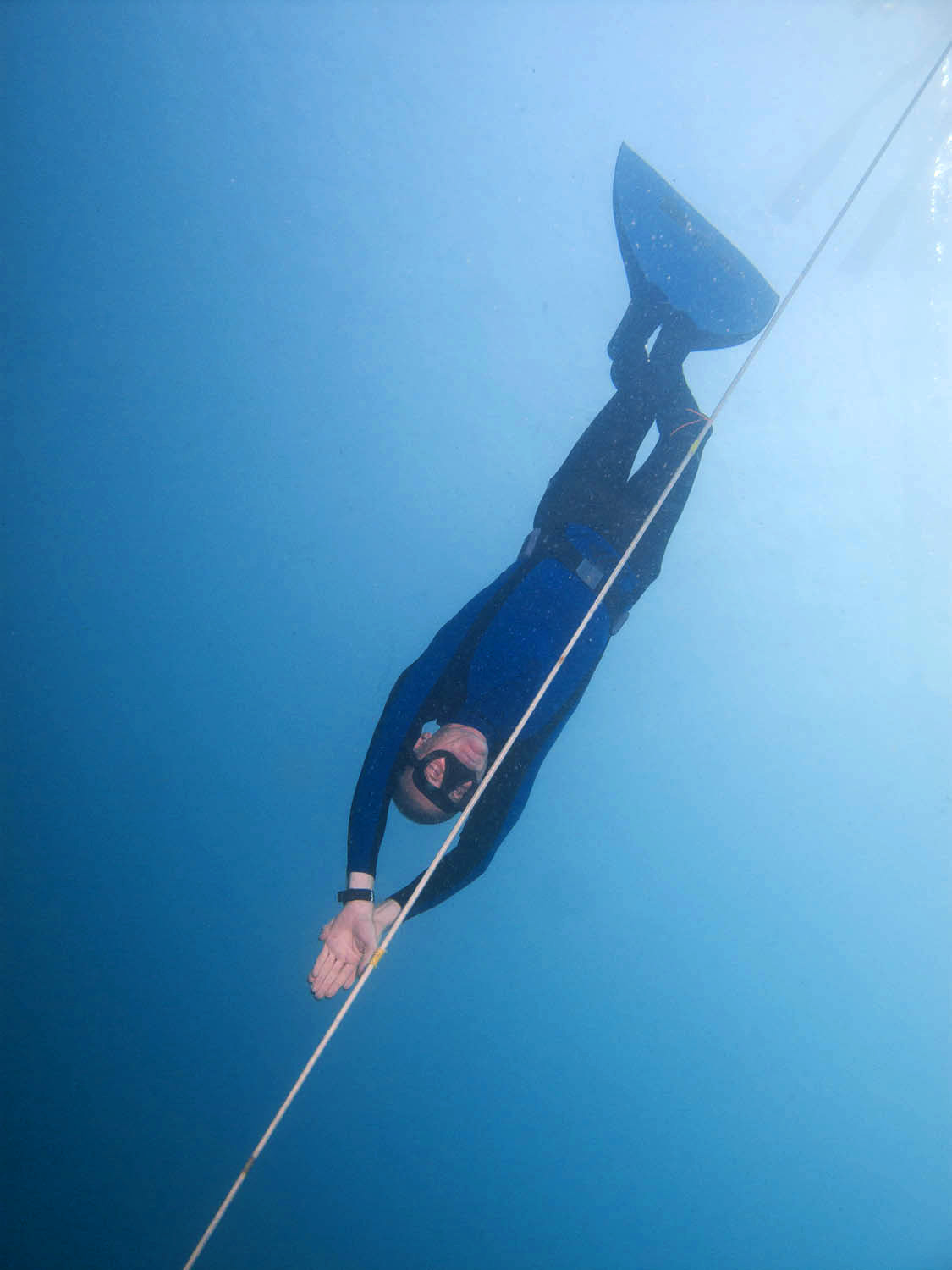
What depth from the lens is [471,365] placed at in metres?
1.93

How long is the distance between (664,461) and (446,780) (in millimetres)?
1070

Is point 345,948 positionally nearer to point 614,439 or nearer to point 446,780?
point 446,780

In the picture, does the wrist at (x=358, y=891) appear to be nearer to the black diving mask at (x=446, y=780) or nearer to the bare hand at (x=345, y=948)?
the bare hand at (x=345, y=948)

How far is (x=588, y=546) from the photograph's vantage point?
5.57ft

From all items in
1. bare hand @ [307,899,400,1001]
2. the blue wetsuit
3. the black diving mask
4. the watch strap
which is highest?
the blue wetsuit

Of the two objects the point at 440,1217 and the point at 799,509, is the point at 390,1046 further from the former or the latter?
the point at 799,509

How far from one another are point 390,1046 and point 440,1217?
764 mm

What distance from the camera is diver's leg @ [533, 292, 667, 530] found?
168 centimetres

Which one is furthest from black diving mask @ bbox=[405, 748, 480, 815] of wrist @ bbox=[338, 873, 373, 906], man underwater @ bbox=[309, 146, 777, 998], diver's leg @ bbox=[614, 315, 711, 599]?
diver's leg @ bbox=[614, 315, 711, 599]

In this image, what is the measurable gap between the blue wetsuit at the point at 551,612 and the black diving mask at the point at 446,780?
7 cm

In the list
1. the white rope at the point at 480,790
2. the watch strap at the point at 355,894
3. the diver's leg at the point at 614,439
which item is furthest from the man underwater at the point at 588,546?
the watch strap at the point at 355,894

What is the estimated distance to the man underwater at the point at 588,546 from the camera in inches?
60.7

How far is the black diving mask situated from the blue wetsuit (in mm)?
71

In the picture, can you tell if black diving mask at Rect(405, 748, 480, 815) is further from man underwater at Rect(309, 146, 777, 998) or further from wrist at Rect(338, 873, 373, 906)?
wrist at Rect(338, 873, 373, 906)
